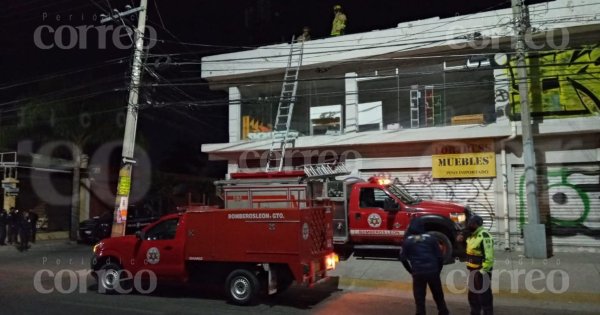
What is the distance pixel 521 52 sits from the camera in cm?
1403

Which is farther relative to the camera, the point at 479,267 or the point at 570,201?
the point at 570,201

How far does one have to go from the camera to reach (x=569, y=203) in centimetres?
1524

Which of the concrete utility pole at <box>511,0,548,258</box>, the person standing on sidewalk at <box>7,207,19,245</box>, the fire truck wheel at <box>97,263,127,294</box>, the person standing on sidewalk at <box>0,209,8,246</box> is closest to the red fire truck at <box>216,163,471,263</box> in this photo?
the concrete utility pole at <box>511,0,548,258</box>

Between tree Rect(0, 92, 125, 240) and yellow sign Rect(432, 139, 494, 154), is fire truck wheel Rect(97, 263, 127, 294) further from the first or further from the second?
tree Rect(0, 92, 125, 240)

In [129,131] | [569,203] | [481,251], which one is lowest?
[481,251]

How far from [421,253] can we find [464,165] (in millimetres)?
9367

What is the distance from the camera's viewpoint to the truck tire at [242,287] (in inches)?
371

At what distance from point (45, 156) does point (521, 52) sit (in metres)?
21.6

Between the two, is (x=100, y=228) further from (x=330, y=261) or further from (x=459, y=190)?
(x=330, y=261)

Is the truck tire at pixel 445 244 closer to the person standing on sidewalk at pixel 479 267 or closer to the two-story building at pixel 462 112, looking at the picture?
the two-story building at pixel 462 112

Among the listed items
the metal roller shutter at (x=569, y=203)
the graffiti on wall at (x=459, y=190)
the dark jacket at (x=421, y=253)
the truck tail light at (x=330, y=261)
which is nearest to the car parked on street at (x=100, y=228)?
the graffiti on wall at (x=459, y=190)

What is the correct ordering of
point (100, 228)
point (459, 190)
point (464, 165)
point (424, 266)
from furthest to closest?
point (100, 228)
point (459, 190)
point (464, 165)
point (424, 266)

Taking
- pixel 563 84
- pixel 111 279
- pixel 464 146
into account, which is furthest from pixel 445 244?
pixel 111 279

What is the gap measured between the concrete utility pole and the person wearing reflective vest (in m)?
6.32
